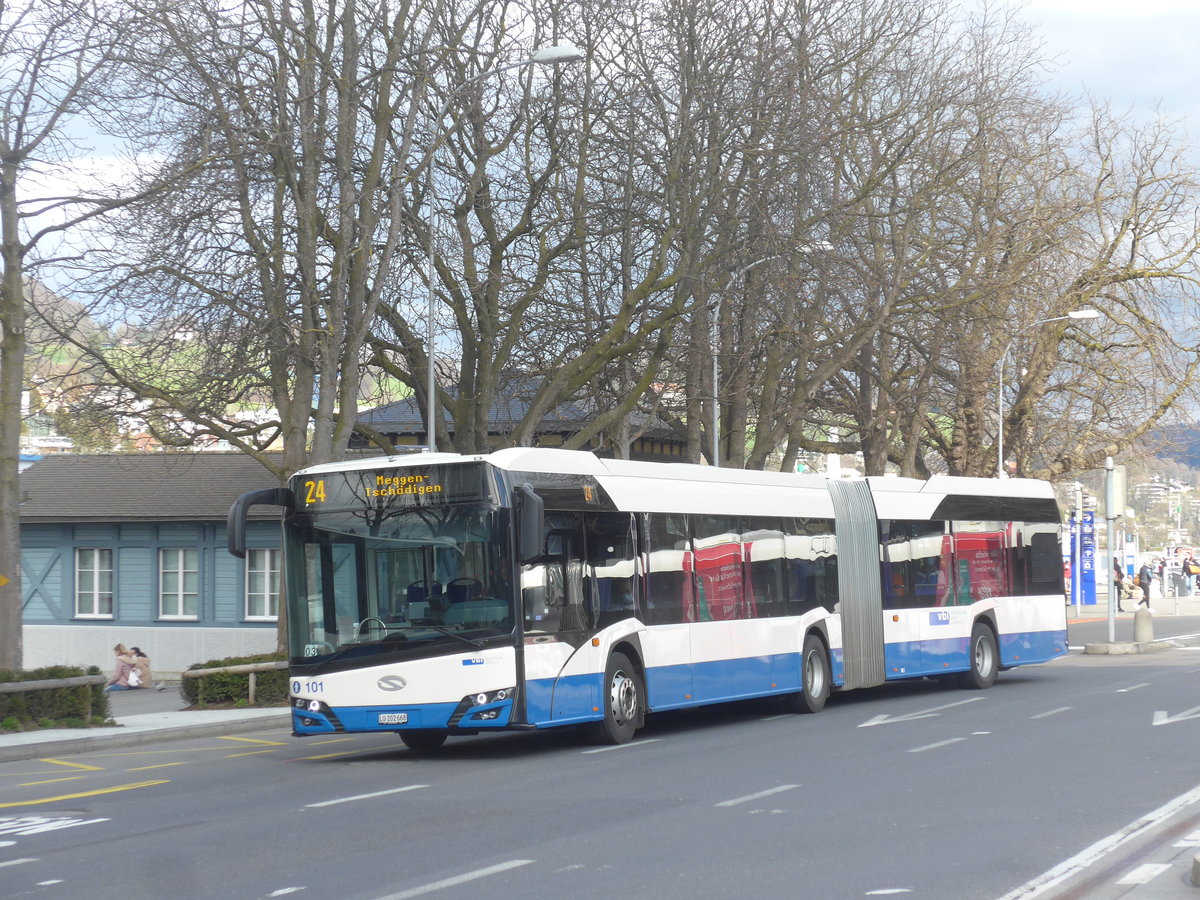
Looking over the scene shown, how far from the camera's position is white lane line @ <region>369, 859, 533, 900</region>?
8008mm

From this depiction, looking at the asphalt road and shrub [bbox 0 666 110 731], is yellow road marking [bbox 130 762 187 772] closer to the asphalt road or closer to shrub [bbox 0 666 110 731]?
the asphalt road

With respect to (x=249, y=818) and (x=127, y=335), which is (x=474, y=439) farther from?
(x=249, y=818)

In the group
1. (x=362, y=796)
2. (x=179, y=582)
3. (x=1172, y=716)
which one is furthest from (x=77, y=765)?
(x=179, y=582)

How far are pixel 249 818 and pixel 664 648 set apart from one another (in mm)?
6861

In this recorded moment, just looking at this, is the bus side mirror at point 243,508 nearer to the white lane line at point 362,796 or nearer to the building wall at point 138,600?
the white lane line at point 362,796

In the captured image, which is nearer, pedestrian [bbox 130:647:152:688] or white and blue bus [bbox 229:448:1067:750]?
white and blue bus [bbox 229:448:1067:750]

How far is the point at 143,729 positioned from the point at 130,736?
469 mm

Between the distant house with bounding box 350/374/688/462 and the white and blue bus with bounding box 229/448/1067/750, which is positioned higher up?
the distant house with bounding box 350/374/688/462

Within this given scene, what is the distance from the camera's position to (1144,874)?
823 cm

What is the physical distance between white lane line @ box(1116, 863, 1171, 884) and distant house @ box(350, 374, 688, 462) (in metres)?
22.3

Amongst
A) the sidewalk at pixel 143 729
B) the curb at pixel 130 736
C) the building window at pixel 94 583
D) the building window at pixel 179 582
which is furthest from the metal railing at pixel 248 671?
the building window at pixel 94 583

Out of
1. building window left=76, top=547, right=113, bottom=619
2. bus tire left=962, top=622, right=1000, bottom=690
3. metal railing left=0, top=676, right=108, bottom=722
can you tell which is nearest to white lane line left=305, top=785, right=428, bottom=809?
metal railing left=0, top=676, right=108, bottom=722

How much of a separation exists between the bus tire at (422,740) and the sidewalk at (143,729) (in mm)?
3690

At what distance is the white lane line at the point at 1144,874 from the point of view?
806 centimetres
